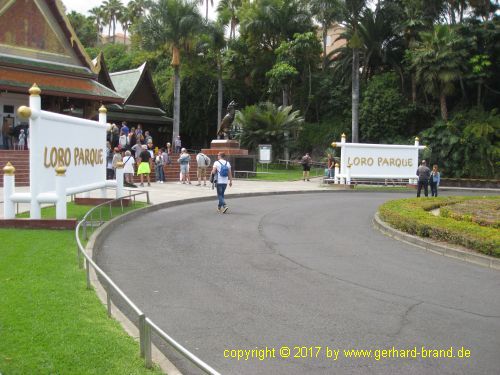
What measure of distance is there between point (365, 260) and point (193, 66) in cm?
4008

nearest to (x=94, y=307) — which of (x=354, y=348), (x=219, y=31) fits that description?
(x=354, y=348)

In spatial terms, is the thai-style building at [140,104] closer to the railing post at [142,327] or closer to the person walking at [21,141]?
the person walking at [21,141]

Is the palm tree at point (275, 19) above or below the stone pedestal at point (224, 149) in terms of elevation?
above

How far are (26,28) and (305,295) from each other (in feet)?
91.8

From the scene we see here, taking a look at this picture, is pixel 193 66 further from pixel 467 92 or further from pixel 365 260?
pixel 365 260

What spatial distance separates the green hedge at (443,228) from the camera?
1024cm

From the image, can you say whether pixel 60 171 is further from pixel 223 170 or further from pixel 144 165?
pixel 144 165

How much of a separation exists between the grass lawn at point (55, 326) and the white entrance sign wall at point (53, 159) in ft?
10.1

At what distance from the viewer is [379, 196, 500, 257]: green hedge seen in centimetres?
1024

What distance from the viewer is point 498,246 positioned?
9898 mm

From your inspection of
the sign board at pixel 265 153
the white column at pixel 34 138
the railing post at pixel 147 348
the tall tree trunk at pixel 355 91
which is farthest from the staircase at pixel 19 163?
the tall tree trunk at pixel 355 91

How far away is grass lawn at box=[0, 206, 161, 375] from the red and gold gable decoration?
24.7 metres

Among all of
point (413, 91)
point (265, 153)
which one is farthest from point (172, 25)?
point (413, 91)

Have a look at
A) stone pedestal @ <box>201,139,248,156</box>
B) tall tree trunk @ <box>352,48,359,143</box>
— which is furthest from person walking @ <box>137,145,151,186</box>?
tall tree trunk @ <box>352,48,359,143</box>
